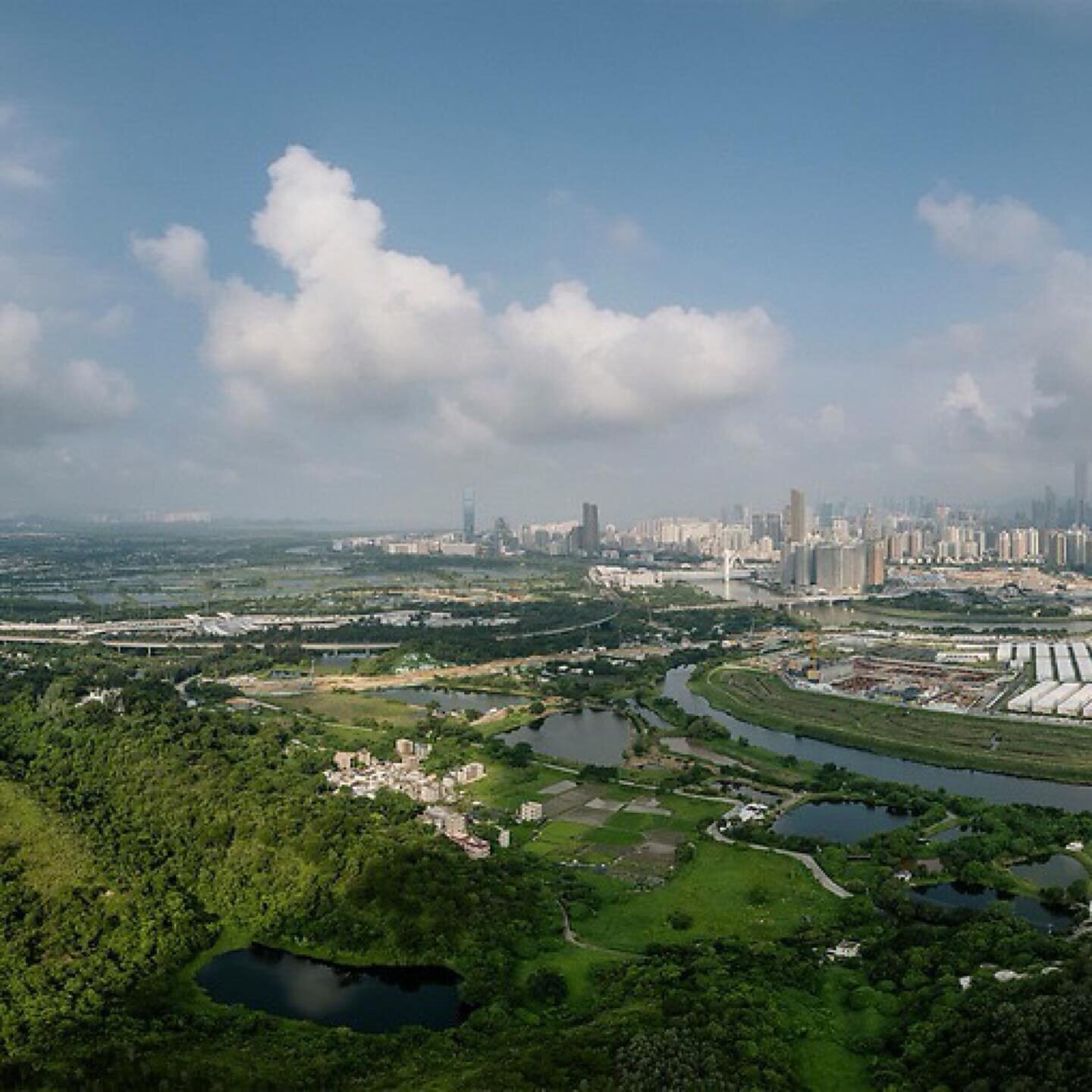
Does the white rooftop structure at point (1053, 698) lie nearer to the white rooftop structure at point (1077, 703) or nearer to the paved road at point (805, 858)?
the white rooftop structure at point (1077, 703)

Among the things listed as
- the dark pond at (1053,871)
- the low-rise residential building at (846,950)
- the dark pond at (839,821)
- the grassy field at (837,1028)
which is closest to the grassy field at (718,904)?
the low-rise residential building at (846,950)

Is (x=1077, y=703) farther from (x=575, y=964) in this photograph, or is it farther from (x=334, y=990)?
(x=334, y=990)

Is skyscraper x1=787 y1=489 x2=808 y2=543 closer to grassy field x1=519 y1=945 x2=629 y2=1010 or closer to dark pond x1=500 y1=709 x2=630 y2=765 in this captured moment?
dark pond x1=500 y1=709 x2=630 y2=765

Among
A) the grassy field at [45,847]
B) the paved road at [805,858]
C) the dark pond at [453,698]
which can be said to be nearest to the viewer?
the grassy field at [45,847]

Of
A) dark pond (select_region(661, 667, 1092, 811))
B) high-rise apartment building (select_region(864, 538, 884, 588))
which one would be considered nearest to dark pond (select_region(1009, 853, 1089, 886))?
dark pond (select_region(661, 667, 1092, 811))

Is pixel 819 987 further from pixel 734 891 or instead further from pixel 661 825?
pixel 661 825

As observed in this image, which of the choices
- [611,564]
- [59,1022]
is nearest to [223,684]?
[59,1022]

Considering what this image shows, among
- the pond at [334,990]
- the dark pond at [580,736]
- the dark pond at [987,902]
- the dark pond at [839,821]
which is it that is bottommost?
the pond at [334,990]
